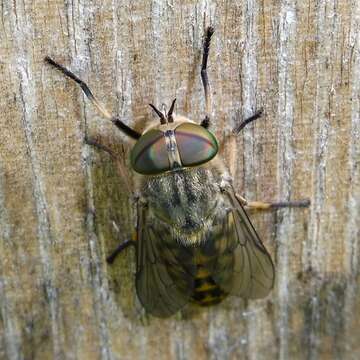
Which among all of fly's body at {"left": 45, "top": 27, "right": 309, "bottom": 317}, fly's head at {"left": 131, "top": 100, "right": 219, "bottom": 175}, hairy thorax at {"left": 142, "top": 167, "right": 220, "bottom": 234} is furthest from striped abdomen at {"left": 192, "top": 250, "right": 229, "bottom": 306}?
fly's head at {"left": 131, "top": 100, "right": 219, "bottom": 175}

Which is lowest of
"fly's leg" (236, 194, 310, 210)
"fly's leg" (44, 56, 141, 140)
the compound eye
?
"fly's leg" (236, 194, 310, 210)

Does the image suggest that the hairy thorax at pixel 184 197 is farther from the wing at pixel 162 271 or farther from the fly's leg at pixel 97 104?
the fly's leg at pixel 97 104

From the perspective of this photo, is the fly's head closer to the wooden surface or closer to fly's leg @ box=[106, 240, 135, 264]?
the wooden surface

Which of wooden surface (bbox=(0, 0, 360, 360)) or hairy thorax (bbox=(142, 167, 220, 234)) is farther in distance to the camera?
hairy thorax (bbox=(142, 167, 220, 234))

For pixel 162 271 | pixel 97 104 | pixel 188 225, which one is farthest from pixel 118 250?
pixel 97 104

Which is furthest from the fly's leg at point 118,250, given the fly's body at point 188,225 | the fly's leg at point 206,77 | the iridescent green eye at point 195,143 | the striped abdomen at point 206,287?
the fly's leg at point 206,77

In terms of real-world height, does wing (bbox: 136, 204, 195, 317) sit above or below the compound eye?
below
